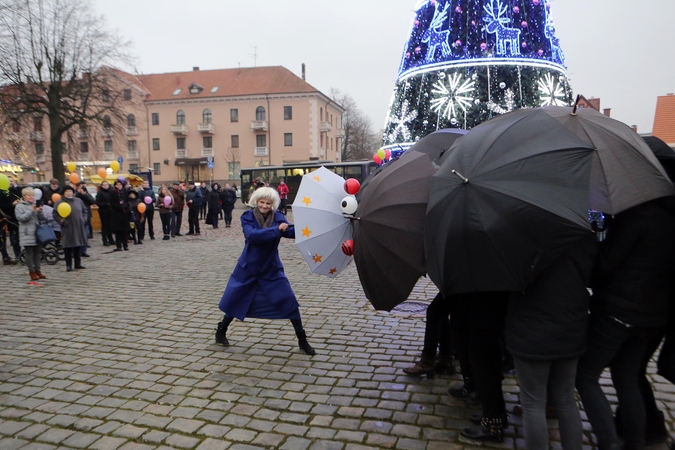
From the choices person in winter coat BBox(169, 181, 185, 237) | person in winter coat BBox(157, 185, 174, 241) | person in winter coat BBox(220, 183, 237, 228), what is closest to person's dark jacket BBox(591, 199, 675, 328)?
person in winter coat BBox(157, 185, 174, 241)

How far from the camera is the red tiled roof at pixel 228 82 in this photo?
206ft

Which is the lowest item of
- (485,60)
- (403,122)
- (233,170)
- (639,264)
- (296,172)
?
(639,264)

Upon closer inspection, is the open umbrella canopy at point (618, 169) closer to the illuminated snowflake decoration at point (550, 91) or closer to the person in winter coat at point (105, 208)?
the illuminated snowflake decoration at point (550, 91)

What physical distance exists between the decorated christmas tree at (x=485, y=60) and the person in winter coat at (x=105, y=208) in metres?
9.36

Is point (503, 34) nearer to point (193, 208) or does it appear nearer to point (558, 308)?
point (558, 308)

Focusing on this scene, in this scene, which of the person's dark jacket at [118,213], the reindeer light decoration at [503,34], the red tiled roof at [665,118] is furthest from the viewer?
the red tiled roof at [665,118]

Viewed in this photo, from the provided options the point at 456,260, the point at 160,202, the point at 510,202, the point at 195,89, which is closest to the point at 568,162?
the point at 510,202

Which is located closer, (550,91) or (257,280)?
(257,280)

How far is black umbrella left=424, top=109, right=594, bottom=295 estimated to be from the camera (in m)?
2.50

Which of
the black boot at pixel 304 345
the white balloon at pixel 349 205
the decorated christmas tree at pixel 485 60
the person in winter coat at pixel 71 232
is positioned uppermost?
the decorated christmas tree at pixel 485 60

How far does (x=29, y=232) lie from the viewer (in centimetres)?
947

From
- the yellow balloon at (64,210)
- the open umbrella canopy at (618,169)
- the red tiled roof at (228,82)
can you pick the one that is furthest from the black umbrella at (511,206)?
the red tiled roof at (228,82)

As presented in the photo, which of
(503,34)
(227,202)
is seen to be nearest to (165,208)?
(227,202)

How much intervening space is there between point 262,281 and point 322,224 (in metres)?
1.47
